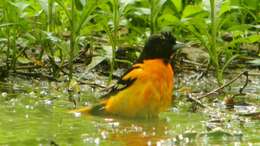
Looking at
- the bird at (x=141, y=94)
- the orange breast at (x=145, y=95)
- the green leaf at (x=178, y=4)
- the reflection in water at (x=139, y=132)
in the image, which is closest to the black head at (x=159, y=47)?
the bird at (x=141, y=94)

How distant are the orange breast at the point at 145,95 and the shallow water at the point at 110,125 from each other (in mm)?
97

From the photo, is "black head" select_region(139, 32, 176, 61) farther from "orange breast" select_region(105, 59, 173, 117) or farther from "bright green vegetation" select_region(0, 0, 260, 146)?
"bright green vegetation" select_region(0, 0, 260, 146)

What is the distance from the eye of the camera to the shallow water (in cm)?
436

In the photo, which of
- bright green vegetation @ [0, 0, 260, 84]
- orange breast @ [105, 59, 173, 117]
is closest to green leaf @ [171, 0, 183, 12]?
bright green vegetation @ [0, 0, 260, 84]

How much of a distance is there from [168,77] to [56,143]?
1.71m

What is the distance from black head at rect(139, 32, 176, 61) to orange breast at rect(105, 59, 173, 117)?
0.25m

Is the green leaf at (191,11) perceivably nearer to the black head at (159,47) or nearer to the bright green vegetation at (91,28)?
the bright green vegetation at (91,28)

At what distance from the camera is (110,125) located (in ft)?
16.7

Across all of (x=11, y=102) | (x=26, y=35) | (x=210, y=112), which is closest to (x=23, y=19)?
(x=26, y=35)

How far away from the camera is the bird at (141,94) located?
5.48 metres

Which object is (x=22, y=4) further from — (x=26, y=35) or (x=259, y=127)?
(x=259, y=127)

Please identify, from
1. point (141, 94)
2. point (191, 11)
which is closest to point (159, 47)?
point (141, 94)

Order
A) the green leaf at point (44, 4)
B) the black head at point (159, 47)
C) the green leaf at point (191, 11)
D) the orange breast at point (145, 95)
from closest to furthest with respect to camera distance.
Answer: the orange breast at point (145, 95)
the black head at point (159, 47)
the green leaf at point (44, 4)
the green leaf at point (191, 11)

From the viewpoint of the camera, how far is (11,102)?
5.86 meters
